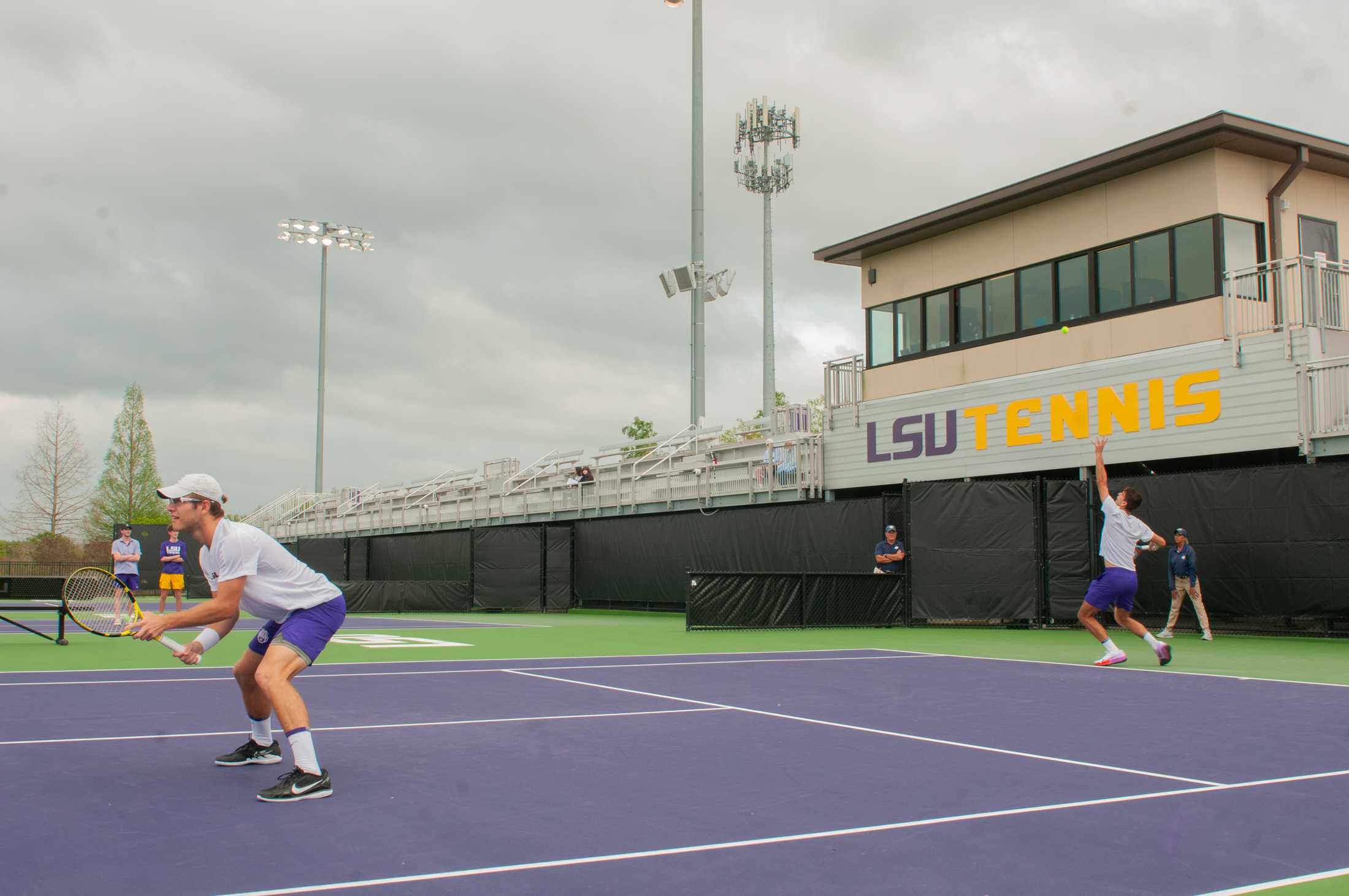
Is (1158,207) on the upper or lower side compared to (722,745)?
upper

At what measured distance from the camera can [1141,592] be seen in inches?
791

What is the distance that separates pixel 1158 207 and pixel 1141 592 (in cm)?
756

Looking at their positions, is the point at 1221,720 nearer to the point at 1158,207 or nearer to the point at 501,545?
the point at 1158,207

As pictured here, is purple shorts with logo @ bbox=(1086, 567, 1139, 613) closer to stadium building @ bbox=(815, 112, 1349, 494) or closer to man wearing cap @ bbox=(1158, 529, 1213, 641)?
man wearing cap @ bbox=(1158, 529, 1213, 641)

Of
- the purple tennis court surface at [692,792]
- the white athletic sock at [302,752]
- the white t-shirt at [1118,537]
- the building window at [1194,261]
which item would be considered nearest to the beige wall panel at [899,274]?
the building window at [1194,261]

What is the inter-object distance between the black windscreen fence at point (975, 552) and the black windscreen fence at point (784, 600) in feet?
2.68

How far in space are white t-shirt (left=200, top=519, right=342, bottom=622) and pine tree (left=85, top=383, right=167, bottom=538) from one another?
231ft

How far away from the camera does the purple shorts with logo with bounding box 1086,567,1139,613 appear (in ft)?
39.5

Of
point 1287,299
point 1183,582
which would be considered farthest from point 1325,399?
point 1183,582

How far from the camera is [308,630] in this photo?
6246mm

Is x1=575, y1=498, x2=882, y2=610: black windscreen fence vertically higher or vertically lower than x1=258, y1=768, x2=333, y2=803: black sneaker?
higher

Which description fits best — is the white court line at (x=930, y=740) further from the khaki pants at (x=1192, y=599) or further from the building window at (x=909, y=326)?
the building window at (x=909, y=326)

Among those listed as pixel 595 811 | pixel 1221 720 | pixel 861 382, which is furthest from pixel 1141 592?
pixel 595 811

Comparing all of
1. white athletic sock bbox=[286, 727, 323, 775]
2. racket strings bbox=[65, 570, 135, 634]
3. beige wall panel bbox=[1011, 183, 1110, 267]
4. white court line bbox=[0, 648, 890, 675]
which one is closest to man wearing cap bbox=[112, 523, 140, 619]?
white court line bbox=[0, 648, 890, 675]
